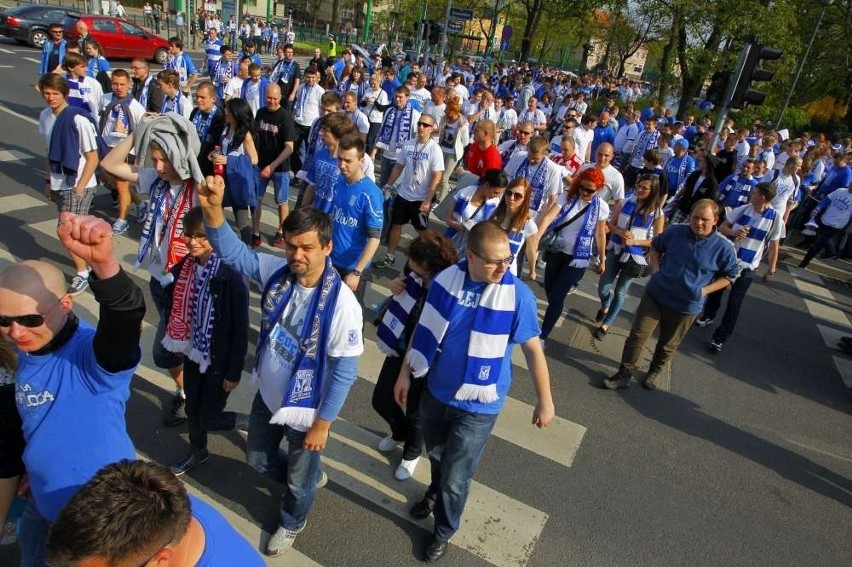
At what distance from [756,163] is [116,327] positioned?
32.7 ft

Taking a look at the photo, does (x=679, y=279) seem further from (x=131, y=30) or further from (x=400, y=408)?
(x=131, y=30)

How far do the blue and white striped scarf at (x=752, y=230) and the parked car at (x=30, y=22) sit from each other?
23.2 m

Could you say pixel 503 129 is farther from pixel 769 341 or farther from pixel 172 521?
pixel 172 521

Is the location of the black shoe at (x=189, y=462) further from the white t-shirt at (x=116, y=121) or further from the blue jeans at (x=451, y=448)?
the white t-shirt at (x=116, y=121)

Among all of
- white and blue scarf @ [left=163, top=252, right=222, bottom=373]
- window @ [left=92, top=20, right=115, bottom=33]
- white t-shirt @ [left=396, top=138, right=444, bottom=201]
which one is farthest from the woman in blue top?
window @ [left=92, top=20, right=115, bottom=33]

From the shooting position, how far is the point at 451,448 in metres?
3.00

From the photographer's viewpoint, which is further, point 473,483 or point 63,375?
point 473,483

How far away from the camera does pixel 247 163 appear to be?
593cm

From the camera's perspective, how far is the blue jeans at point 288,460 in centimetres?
291

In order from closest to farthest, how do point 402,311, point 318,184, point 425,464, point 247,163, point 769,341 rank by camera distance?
point 402,311
point 425,464
point 318,184
point 247,163
point 769,341

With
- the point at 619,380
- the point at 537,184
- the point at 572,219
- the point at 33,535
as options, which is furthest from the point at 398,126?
the point at 33,535

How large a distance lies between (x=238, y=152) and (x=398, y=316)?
11.1ft

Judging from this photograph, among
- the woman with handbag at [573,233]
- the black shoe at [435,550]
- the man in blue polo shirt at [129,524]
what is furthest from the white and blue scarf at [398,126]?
the man in blue polo shirt at [129,524]

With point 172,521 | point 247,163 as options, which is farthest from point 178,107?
point 172,521
